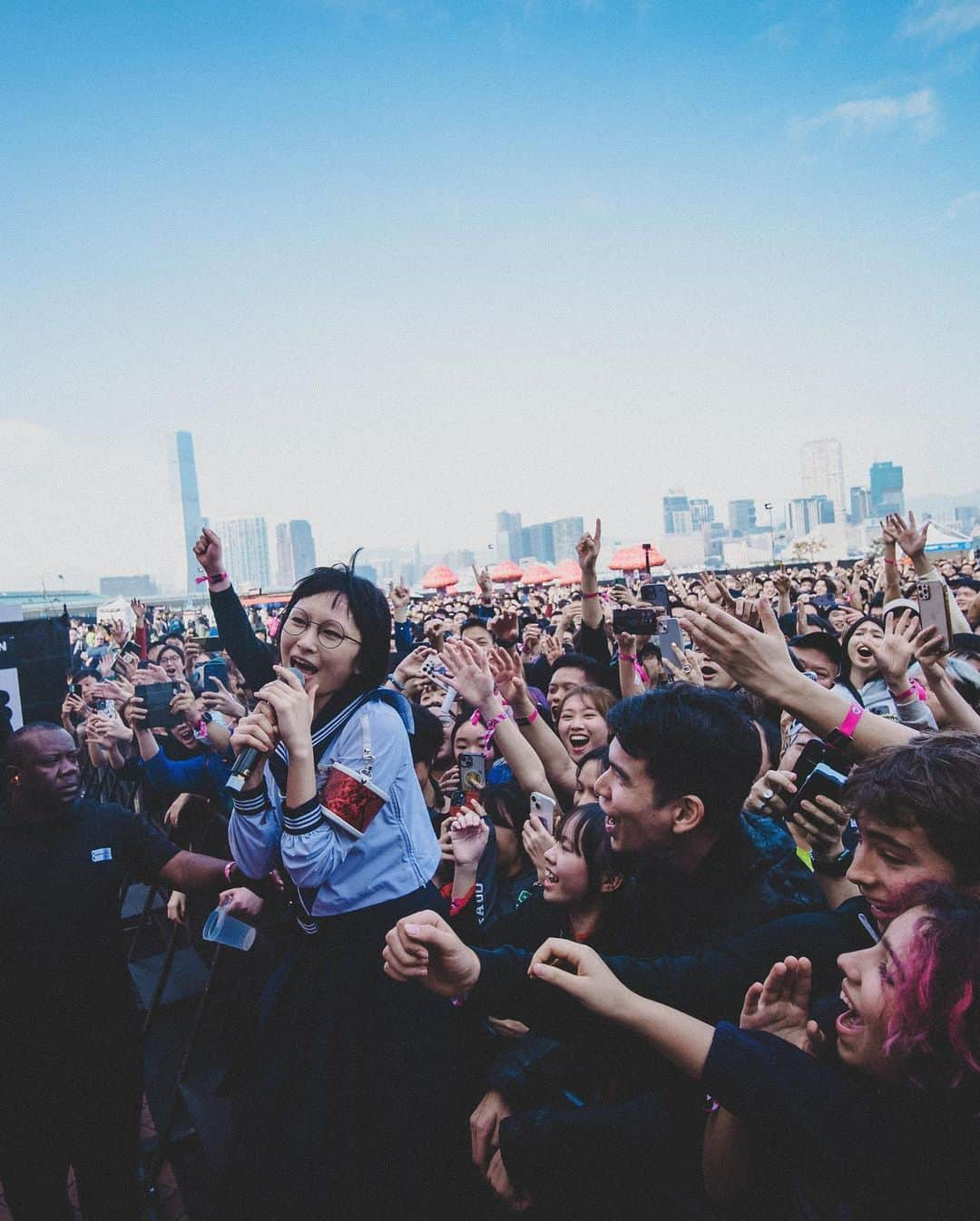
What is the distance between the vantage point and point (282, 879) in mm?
2391

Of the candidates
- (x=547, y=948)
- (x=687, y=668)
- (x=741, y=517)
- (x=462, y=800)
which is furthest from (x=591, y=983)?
(x=741, y=517)

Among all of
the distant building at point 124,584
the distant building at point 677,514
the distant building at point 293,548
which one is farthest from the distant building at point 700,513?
the distant building at point 124,584

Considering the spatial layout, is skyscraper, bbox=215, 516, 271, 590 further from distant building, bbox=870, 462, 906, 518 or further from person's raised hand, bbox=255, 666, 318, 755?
person's raised hand, bbox=255, 666, 318, 755

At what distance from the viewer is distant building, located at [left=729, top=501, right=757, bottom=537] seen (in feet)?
590

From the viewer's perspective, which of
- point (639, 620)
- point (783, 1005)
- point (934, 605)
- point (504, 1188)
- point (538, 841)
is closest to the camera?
point (783, 1005)

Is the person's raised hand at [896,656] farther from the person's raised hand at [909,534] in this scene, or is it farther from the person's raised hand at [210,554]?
the person's raised hand at [210,554]

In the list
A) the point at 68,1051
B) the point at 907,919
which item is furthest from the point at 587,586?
the point at 907,919

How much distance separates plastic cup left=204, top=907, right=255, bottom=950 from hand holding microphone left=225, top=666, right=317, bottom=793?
23.2 inches

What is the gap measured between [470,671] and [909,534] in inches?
147

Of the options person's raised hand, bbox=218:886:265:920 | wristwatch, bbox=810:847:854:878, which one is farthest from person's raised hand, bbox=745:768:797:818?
person's raised hand, bbox=218:886:265:920

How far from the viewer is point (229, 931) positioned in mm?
2469

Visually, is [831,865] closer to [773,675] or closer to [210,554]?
[773,675]

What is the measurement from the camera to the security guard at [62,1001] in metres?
2.62

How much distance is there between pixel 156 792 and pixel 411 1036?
3.11 metres
